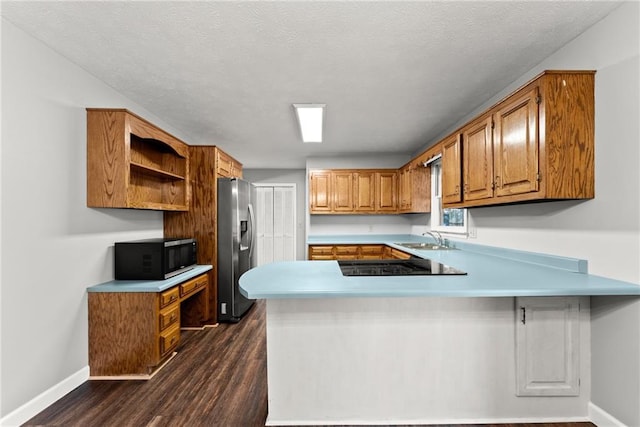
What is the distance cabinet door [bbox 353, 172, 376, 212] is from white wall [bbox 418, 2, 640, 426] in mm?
3666

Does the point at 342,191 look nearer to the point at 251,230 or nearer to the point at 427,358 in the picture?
the point at 251,230

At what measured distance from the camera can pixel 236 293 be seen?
406 centimetres

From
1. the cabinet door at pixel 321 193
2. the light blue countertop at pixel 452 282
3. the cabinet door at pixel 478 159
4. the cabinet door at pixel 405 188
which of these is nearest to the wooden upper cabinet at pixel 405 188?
the cabinet door at pixel 405 188

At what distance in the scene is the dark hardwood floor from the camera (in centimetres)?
205

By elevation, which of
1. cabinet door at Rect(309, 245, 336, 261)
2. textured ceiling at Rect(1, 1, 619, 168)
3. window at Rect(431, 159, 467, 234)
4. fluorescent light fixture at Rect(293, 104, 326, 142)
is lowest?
cabinet door at Rect(309, 245, 336, 261)

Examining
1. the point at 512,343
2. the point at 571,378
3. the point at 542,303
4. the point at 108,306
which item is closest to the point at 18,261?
the point at 108,306

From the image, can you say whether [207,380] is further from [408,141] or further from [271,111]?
[408,141]

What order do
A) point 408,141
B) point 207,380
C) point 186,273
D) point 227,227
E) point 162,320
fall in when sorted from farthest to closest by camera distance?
point 408,141 < point 227,227 < point 186,273 < point 162,320 < point 207,380

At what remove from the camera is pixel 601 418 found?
1.88 metres

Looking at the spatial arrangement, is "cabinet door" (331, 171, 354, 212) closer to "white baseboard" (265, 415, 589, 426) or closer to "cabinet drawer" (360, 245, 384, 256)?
"cabinet drawer" (360, 245, 384, 256)

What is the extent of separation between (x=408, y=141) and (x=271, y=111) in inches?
96.5

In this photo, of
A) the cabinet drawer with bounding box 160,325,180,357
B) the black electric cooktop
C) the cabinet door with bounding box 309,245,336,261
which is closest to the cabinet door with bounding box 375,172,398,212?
the cabinet door with bounding box 309,245,336,261

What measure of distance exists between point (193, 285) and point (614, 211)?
3.57 m

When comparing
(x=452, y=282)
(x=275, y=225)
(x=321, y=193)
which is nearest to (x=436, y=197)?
(x=321, y=193)
